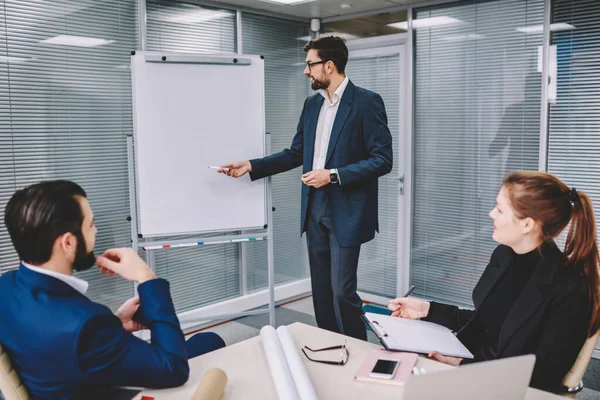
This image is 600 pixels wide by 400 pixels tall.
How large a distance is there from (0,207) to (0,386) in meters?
2.09

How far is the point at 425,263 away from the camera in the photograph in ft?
14.3

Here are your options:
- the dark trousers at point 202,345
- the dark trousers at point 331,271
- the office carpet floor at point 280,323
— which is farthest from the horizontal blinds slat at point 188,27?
the dark trousers at point 202,345

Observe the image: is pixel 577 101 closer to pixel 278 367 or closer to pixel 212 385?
pixel 278 367

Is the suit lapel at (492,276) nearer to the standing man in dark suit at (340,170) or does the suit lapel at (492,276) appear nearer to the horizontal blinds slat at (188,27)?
the standing man in dark suit at (340,170)

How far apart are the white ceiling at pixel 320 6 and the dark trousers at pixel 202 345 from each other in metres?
2.82

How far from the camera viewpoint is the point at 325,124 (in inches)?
124

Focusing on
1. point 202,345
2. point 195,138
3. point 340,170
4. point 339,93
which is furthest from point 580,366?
point 195,138

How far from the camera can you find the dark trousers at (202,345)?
192 cm

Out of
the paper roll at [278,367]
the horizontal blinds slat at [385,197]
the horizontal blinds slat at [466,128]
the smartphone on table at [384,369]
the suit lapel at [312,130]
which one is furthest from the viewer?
the horizontal blinds slat at [385,197]

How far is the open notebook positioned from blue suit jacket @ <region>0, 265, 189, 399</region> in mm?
603

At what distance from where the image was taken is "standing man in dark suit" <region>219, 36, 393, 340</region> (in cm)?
303

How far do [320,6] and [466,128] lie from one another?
1458 mm

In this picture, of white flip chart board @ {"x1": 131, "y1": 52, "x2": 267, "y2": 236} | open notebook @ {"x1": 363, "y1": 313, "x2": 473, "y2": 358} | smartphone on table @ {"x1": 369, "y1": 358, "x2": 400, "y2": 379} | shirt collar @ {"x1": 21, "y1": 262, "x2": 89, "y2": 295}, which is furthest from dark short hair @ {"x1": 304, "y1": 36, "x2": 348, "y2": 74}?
shirt collar @ {"x1": 21, "y1": 262, "x2": 89, "y2": 295}

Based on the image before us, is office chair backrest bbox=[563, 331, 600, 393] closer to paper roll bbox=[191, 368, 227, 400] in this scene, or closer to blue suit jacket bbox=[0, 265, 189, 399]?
paper roll bbox=[191, 368, 227, 400]
